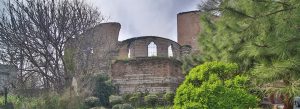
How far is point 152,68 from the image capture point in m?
17.7

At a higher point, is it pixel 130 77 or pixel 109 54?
pixel 109 54

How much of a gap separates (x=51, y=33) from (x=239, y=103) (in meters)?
7.85

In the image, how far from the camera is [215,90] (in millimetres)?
6492

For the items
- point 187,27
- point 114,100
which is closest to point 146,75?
point 114,100

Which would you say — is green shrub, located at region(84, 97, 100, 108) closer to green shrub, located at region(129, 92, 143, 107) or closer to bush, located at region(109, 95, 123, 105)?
bush, located at region(109, 95, 123, 105)

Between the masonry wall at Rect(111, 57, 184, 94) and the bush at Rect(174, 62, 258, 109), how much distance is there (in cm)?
1053

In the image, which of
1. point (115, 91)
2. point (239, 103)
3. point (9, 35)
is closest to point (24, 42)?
point (9, 35)

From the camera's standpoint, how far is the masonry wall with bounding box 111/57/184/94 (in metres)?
17.5

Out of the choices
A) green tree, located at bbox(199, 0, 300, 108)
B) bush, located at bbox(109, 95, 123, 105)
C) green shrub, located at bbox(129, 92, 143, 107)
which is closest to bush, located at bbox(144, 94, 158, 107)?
green shrub, located at bbox(129, 92, 143, 107)

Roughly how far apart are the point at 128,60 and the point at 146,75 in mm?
1104

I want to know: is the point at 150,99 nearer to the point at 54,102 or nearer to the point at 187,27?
the point at 54,102

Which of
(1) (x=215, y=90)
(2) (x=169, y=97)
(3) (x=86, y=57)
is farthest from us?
(2) (x=169, y=97)

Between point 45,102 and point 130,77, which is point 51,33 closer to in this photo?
point 45,102

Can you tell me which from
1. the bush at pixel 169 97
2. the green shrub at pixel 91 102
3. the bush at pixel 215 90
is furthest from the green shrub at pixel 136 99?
the bush at pixel 215 90
